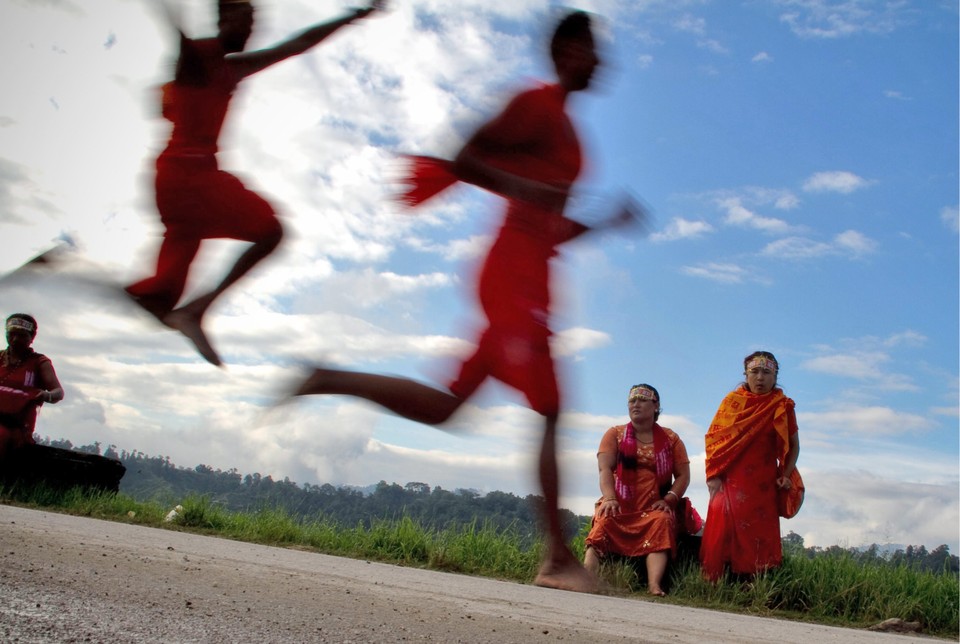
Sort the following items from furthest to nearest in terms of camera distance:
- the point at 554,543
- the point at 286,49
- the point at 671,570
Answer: the point at 671,570
the point at 554,543
the point at 286,49

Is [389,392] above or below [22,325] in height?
below

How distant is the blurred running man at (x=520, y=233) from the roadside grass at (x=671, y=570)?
417cm

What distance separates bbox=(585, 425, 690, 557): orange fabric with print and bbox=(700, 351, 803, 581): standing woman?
13.0 inches

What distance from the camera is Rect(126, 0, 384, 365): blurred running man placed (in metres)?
1.60

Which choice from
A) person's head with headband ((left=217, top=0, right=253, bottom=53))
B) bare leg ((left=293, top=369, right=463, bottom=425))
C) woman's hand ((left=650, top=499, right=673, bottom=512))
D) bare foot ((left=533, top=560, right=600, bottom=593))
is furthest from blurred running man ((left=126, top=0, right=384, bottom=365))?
woman's hand ((left=650, top=499, right=673, bottom=512))

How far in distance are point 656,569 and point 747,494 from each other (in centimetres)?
85

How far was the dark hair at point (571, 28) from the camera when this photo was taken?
182 centimetres

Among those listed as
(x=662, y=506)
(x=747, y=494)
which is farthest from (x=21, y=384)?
(x=747, y=494)

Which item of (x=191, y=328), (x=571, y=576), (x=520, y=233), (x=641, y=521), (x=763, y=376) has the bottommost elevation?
(x=571, y=576)

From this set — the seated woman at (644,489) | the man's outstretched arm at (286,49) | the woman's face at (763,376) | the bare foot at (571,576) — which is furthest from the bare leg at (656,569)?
the man's outstretched arm at (286,49)

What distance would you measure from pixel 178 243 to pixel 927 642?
4.71m

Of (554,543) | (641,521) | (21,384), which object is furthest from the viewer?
(641,521)

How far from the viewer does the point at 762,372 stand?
244 inches

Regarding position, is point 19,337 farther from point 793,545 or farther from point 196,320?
point 793,545
